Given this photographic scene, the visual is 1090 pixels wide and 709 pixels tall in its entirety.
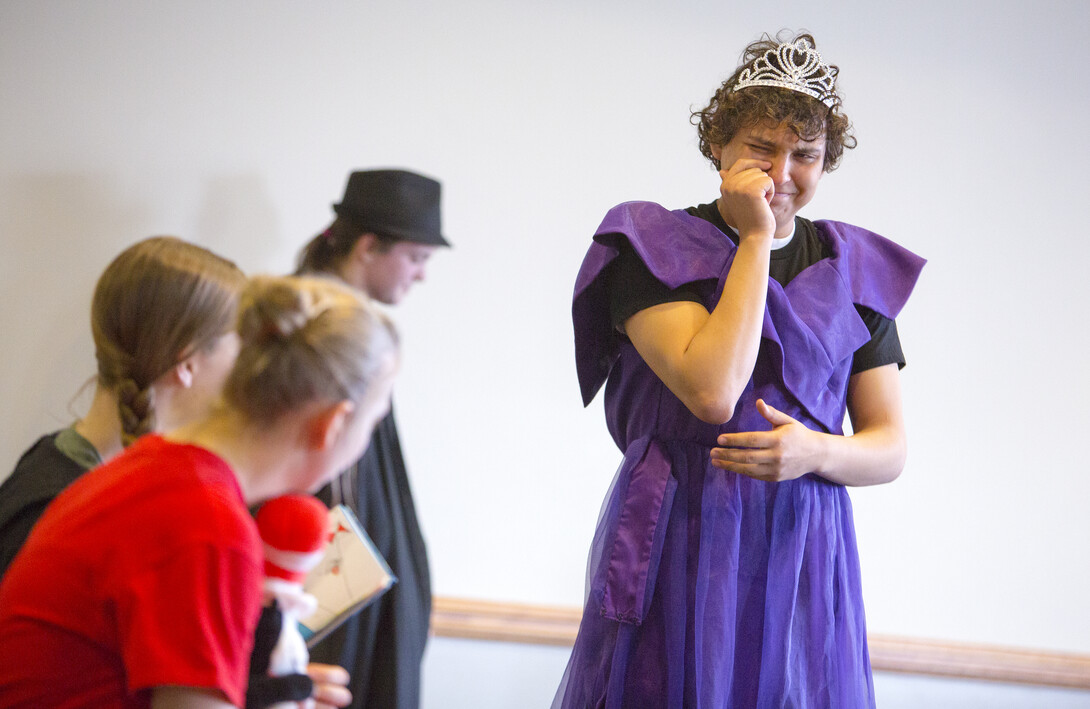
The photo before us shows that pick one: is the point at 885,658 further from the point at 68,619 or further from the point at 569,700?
the point at 68,619

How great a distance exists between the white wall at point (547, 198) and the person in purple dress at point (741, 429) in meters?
0.74

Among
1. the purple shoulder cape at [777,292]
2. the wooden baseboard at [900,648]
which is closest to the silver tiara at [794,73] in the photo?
the purple shoulder cape at [777,292]

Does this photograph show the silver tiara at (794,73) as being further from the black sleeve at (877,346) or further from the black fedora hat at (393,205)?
the black fedora hat at (393,205)

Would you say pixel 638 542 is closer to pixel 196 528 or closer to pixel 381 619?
pixel 381 619

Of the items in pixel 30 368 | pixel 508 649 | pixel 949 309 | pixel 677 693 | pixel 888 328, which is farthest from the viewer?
pixel 949 309

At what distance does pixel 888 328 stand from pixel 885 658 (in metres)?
1.13

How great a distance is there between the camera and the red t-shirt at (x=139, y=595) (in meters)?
0.76

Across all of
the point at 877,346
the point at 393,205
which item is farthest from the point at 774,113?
the point at 393,205

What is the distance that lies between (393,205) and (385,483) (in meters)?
0.40

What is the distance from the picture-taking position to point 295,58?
1.98 metres

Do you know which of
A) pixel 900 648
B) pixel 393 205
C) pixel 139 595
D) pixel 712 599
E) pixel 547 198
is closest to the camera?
pixel 139 595

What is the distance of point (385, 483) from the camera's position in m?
1.37

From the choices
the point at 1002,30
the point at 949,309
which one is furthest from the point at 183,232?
the point at 1002,30

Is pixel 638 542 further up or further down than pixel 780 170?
further down
